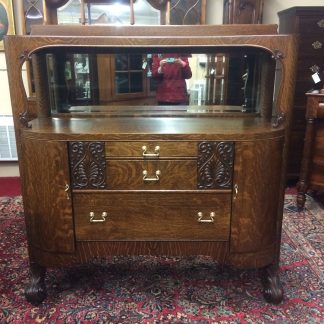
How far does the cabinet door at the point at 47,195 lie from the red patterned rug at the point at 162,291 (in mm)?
339

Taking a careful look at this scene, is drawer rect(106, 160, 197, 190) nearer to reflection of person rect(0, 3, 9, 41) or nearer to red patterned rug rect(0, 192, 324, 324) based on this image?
red patterned rug rect(0, 192, 324, 324)

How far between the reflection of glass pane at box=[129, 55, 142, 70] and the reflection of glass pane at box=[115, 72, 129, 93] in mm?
59

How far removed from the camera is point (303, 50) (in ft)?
9.98

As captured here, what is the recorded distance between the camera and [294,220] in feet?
8.98

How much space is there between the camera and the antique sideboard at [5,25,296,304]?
1.49 m

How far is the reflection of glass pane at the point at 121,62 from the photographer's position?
1869 mm

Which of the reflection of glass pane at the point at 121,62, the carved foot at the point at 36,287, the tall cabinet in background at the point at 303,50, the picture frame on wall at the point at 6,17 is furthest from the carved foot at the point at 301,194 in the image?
the picture frame on wall at the point at 6,17

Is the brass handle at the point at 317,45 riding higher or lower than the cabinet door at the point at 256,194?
higher

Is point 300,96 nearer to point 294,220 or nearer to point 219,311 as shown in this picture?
point 294,220

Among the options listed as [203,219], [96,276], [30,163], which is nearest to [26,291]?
[96,276]

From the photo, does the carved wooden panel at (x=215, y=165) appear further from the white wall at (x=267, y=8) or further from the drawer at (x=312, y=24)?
the white wall at (x=267, y=8)

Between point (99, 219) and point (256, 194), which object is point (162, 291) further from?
point (256, 194)

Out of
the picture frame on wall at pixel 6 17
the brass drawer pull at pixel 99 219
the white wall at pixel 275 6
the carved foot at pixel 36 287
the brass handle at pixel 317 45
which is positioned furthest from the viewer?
the white wall at pixel 275 6

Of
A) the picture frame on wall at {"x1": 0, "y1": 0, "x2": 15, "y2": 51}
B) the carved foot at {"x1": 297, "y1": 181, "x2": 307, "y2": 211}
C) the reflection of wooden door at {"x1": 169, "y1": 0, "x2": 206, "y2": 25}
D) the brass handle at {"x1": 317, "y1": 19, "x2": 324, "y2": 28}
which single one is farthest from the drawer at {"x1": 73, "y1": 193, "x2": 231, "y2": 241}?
the picture frame on wall at {"x1": 0, "y1": 0, "x2": 15, "y2": 51}
